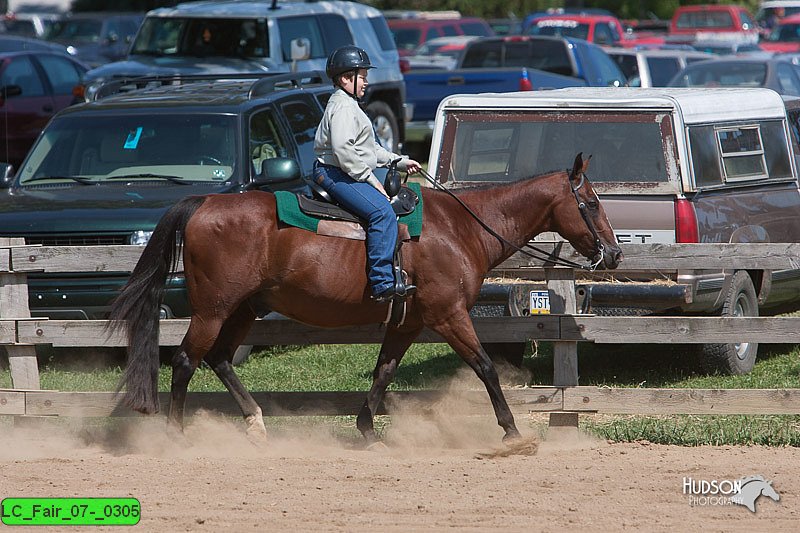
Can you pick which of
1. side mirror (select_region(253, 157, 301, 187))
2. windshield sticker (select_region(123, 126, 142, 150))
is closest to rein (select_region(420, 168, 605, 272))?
side mirror (select_region(253, 157, 301, 187))

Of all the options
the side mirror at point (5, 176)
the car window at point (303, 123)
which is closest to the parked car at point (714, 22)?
the car window at point (303, 123)

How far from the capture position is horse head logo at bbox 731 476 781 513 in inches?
255

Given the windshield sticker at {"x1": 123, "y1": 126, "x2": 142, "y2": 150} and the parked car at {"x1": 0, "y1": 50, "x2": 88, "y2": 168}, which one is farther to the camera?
the parked car at {"x1": 0, "y1": 50, "x2": 88, "y2": 168}

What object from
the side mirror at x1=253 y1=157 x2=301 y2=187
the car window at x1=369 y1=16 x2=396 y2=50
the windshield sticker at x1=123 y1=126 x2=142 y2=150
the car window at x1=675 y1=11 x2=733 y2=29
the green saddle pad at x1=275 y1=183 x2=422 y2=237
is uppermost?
the green saddle pad at x1=275 y1=183 x2=422 y2=237

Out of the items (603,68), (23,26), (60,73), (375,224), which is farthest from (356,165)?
(23,26)

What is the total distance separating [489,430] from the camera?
26.6ft

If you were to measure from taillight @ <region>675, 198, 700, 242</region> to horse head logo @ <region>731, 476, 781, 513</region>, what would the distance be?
2.38 meters

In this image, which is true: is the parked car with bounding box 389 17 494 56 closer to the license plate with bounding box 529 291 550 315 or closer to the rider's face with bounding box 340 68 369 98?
the license plate with bounding box 529 291 550 315

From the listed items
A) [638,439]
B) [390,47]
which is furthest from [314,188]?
[390,47]

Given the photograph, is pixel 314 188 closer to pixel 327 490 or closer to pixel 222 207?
pixel 222 207

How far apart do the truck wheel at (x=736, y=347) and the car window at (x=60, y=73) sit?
42.1ft

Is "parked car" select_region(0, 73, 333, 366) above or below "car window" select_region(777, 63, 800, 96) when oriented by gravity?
above

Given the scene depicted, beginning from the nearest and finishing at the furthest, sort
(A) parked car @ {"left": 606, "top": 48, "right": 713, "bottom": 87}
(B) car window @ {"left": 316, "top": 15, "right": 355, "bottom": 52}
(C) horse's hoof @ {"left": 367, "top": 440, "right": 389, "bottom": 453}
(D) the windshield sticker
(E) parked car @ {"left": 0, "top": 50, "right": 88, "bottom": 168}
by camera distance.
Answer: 1. (C) horse's hoof @ {"left": 367, "top": 440, "right": 389, "bottom": 453}
2. (D) the windshield sticker
3. (E) parked car @ {"left": 0, "top": 50, "right": 88, "bottom": 168}
4. (B) car window @ {"left": 316, "top": 15, "right": 355, "bottom": 52}
5. (A) parked car @ {"left": 606, "top": 48, "right": 713, "bottom": 87}

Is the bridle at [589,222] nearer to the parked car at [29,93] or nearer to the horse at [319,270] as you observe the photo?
the horse at [319,270]
